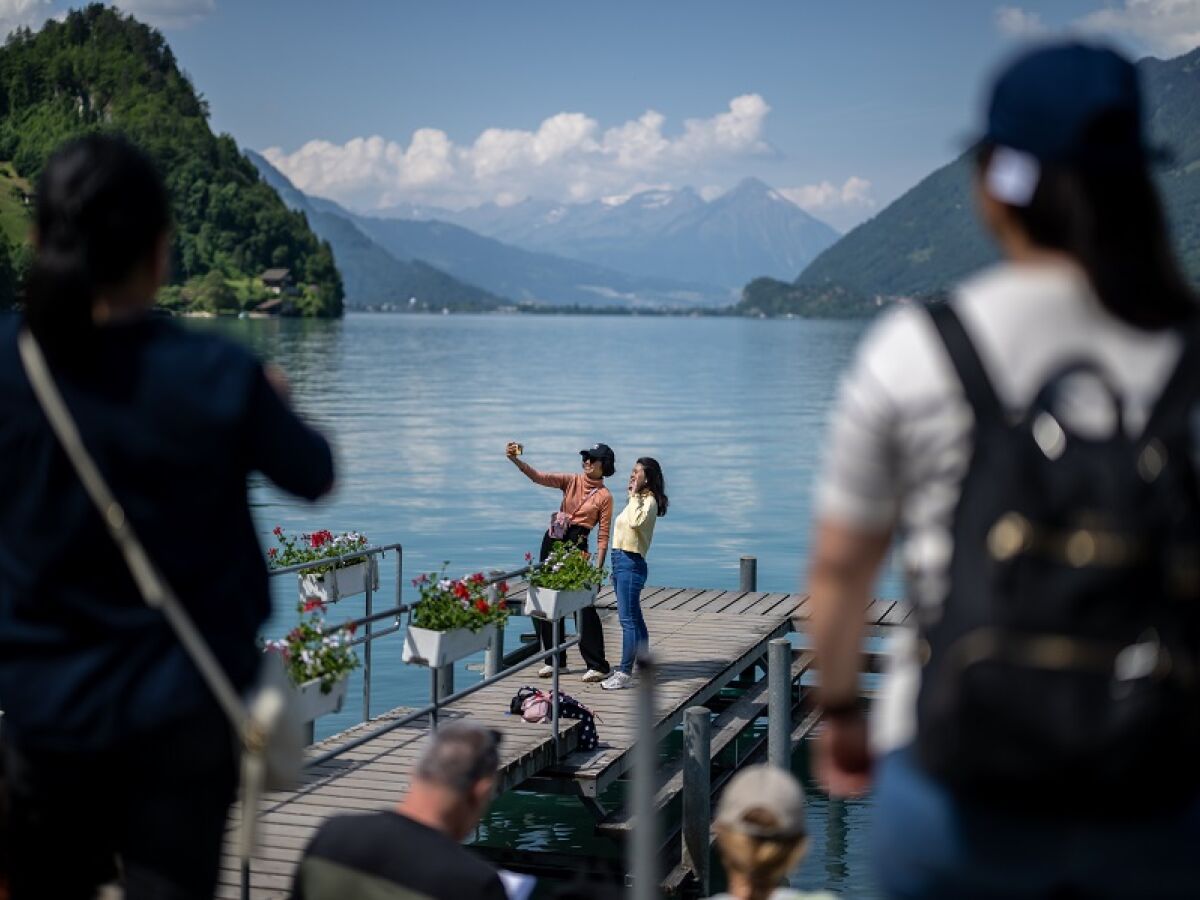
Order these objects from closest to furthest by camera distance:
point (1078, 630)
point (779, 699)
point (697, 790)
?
point (1078, 630)
point (697, 790)
point (779, 699)

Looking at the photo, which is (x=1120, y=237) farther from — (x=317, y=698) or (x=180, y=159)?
(x=180, y=159)

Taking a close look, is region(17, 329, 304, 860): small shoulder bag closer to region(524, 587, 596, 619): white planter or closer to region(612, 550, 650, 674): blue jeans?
region(524, 587, 596, 619): white planter

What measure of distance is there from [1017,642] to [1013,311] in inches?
16.5

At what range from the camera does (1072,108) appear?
2.21m

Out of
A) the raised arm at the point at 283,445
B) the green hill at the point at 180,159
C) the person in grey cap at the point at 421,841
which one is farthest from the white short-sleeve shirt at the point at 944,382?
the green hill at the point at 180,159

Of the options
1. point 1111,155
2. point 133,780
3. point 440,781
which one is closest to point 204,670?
point 133,780

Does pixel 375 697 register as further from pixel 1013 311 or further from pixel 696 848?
pixel 1013 311

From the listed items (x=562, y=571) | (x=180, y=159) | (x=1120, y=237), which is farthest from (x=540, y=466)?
(x=180, y=159)

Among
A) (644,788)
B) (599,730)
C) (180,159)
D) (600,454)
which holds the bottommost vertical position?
(599,730)

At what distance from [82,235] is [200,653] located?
0.69 meters

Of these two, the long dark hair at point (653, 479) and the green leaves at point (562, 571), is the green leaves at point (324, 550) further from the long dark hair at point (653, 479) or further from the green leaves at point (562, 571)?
the long dark hair at point (653, 479)

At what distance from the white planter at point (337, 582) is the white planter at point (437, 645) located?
236cm

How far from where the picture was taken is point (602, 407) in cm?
7281

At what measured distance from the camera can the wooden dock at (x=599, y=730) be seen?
362 inches
